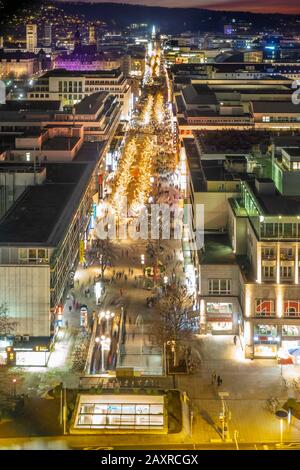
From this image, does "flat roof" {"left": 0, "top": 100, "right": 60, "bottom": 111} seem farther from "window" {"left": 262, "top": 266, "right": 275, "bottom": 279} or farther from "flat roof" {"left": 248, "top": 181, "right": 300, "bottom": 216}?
"window" {"left": 262, "top": 266, "right": 275, "bottom": 279}

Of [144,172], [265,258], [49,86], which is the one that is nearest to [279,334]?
[265,258]

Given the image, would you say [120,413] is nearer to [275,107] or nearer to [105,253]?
[105,253]

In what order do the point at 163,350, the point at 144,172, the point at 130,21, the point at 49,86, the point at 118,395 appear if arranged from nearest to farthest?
the point at 118,395 → the point at 163,350 → the point at 144,172 → the point at 49,86 → the point at 130,21

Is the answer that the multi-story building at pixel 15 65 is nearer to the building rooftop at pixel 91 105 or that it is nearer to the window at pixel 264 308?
the building rooftop at pixel 91 105

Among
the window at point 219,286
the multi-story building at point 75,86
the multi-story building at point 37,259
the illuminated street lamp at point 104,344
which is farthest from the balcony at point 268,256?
the multi-story building at point 75,86

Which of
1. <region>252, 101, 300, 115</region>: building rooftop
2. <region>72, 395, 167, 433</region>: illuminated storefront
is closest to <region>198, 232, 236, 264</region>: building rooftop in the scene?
<region>72, 395, 167, 433</region>: illuminated storefront

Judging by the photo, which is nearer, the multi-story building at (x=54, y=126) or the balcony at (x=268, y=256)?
the balcony at (x=268, y=256)
